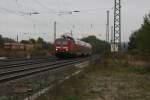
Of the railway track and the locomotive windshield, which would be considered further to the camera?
the locomotive windshield

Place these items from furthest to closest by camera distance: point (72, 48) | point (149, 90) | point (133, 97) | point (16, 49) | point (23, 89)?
point (16, 49) → point (72, 48) → point (149, 90) → point (23, 89) → point (133, 97)

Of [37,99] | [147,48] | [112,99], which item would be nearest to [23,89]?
[37,99]

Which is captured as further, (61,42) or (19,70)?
(61,42)

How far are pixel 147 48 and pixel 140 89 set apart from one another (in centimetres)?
2967

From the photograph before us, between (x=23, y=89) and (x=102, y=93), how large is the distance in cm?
284

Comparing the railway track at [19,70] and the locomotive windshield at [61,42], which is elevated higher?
the locomotive windshield at [61,42]

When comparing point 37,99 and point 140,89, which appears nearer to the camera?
point 37,99

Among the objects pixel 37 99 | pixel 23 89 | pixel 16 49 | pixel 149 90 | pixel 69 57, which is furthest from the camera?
pixel 16 49

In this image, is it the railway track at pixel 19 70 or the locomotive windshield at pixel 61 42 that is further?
the locomotive windshield at pixel 61 42

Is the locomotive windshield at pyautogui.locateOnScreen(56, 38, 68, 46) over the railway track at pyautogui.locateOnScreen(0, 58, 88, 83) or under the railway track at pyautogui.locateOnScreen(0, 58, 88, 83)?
over

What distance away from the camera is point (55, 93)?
45.4 feet

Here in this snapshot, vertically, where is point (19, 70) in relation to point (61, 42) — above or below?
below

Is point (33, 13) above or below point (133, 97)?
above

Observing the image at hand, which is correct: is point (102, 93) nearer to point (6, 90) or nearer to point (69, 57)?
point (6, 90)
